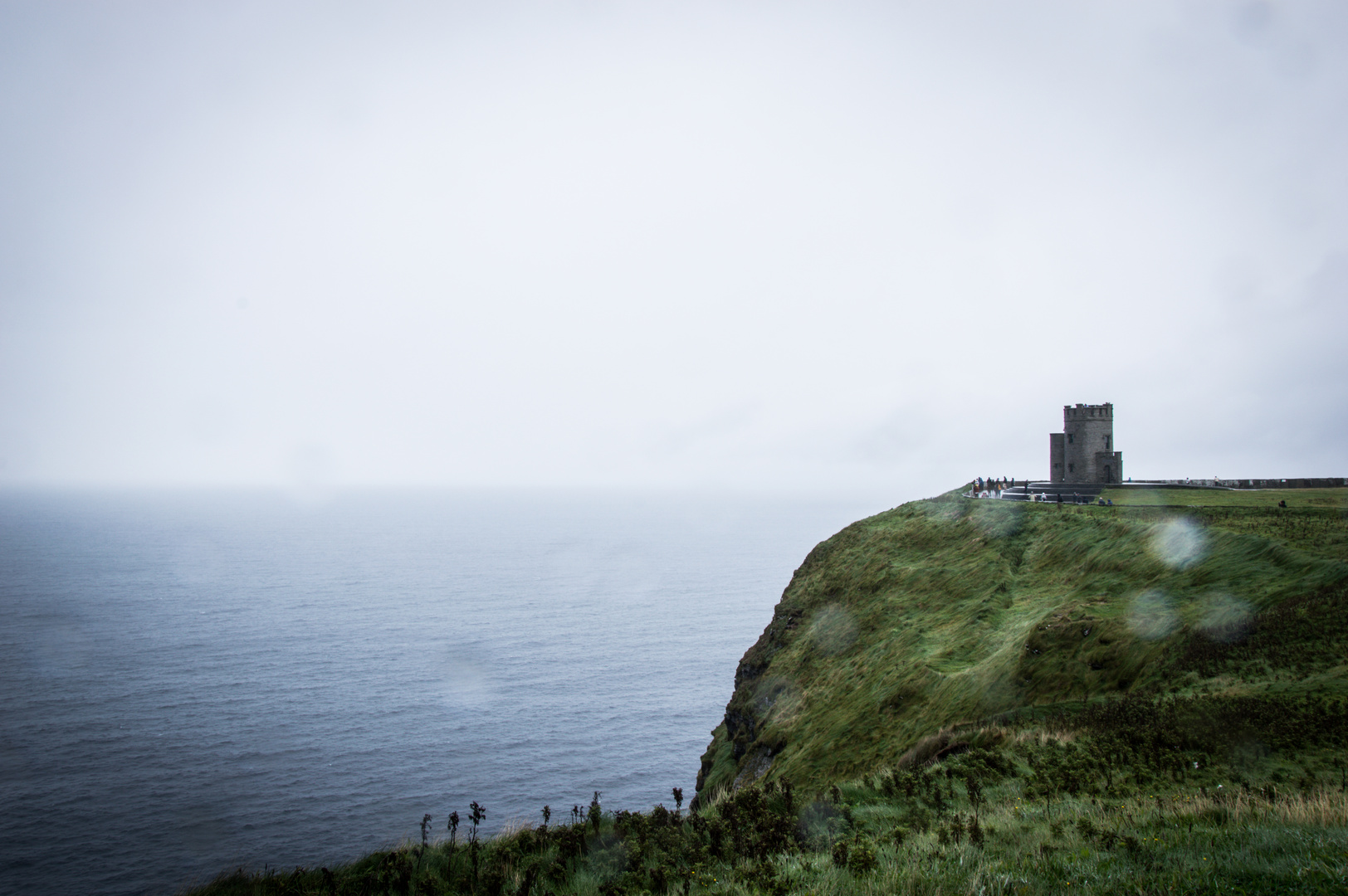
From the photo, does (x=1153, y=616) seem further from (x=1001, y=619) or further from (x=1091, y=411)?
(x=1091, y=411)

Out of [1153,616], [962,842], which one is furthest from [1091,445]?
[962,842]

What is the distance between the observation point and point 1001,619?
34.9 meters

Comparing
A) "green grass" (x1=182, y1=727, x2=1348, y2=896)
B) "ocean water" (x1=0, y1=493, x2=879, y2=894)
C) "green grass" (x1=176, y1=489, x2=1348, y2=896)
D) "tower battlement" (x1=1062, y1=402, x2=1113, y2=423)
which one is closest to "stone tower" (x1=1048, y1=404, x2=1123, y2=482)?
"tower battlement" (x1=1062, y1=402, x2=1113, y2=423)

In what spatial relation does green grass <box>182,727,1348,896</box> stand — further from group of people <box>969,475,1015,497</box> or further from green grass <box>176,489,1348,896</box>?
group of people <box>969,475,1015,497</box>

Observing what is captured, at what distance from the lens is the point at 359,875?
50.5 feet

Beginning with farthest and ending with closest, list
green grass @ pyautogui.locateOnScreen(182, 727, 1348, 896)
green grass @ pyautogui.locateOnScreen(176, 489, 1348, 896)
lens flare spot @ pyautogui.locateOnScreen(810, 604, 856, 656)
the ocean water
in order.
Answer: the ocean water, lens flare spot @ pyautogui.locateOnScreen(810, 604, 856, 656), green grass @ pyautogui.locateOnScreen(176, 489, 1348, 896), green grass @ pyautogui.locateOnScreen(182, 727, 1348, 896)

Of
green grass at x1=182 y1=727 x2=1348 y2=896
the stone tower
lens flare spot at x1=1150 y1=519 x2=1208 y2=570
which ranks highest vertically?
the stone tower

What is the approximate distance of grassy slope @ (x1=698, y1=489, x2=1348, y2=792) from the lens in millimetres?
24062

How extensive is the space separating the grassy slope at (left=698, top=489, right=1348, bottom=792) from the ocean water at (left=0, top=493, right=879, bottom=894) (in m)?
15.4

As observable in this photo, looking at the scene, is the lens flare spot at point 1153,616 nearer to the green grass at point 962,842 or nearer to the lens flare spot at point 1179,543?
the lens flare spot at point 1179,543

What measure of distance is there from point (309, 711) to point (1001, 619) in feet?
210

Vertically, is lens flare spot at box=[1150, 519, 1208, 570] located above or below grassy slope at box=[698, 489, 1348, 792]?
above

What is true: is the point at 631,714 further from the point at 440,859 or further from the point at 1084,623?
the point at 440,859

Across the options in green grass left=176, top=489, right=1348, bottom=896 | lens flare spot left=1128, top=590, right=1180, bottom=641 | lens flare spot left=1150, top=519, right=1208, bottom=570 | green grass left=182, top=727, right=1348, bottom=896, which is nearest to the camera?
green grass left=182, top=727, right=1348, bottom=896
